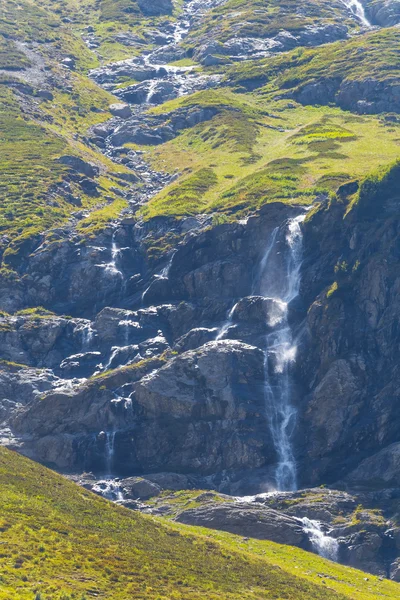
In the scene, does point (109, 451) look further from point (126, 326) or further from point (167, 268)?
point (167, 268)

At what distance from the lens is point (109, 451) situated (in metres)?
104

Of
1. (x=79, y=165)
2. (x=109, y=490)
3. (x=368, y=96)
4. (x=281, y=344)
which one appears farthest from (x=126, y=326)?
(x=368, y=96)

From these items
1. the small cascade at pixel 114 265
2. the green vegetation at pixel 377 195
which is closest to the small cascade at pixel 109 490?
the small cascade at pixel 114 265

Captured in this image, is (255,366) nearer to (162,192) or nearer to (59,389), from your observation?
(59,389)

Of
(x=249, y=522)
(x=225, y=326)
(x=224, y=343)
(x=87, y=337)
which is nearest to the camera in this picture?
(x=249, y=522)

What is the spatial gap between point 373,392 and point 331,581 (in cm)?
2611

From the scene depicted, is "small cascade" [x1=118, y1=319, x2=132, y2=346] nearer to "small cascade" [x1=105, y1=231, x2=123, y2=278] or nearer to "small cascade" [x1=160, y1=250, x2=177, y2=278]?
"small cascade" [x1=160, y1=250, x2=177, y2=278]

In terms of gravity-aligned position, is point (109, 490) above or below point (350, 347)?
below

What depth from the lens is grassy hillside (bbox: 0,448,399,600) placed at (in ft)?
198

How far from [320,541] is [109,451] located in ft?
78.5

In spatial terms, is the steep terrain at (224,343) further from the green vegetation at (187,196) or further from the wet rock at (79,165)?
the wet rock at (79,165)

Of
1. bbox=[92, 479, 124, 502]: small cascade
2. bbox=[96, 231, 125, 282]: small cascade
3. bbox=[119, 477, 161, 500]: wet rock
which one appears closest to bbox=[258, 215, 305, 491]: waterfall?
bbox=[119, 477, 161, 500]: wet rock

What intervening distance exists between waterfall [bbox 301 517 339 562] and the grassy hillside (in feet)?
9.48

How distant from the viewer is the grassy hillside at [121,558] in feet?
198
